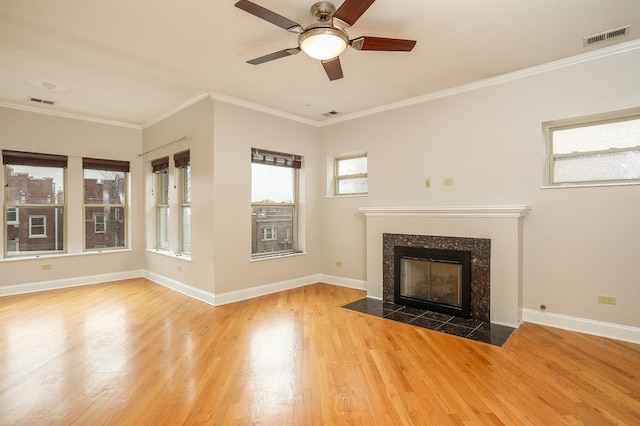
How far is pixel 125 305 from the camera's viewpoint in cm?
443

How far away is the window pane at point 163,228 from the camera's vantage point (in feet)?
19.5

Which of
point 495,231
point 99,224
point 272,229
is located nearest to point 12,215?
point 99,224

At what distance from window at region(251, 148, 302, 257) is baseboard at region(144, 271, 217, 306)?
2.90ft

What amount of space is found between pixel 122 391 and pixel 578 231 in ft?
14.2

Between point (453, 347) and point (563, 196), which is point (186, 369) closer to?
point (453, 347)

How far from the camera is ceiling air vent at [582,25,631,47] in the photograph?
290cm

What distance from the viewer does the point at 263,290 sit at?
16.3 feet

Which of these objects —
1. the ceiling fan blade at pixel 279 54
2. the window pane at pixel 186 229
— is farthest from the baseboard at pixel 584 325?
the window pane at pixel 186 229

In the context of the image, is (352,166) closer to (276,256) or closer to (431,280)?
(276,256)

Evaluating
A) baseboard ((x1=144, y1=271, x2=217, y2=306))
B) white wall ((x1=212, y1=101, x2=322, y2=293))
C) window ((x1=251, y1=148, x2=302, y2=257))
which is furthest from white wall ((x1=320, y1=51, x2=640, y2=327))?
baseboard ((x1=144, y1=271, x2=217, y2=306))

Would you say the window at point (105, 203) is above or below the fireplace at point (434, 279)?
above

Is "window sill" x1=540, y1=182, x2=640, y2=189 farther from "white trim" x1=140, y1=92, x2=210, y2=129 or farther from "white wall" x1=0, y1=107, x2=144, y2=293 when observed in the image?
"white wall" x1=0, y1=107, x2=144, y2=293

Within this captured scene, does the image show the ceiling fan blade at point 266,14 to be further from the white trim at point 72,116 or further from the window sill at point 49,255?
the window sill at point 49,255

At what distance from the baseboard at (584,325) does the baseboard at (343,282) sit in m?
2.24
